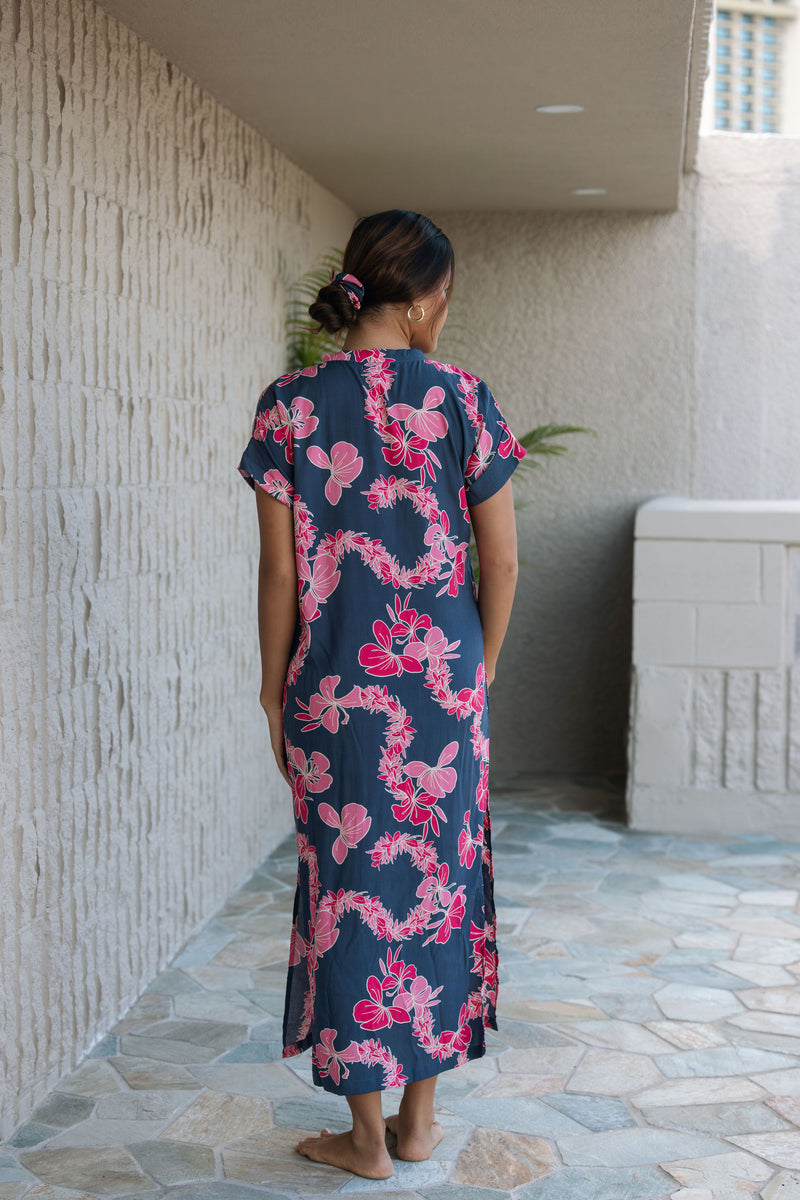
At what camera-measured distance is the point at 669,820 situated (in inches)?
178

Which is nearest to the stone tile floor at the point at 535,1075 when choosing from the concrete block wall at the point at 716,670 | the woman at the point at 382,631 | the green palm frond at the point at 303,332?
the woman at the point at 382,631

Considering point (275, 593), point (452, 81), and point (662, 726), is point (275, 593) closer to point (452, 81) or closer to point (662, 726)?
point (452, 81)

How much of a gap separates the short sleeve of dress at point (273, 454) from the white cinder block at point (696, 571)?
99.2 inches

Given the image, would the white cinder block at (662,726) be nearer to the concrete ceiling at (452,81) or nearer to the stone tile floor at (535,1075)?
the stone tile floor at (535,1075)

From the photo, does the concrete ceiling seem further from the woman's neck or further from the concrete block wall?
the concrete block wall

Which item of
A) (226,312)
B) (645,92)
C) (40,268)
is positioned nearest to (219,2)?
(40,268)

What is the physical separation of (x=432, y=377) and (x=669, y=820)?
2864 millimetres

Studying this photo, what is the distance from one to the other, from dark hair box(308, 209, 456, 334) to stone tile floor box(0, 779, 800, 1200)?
151cm

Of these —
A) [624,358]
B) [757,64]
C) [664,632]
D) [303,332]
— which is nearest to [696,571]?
[664,632]

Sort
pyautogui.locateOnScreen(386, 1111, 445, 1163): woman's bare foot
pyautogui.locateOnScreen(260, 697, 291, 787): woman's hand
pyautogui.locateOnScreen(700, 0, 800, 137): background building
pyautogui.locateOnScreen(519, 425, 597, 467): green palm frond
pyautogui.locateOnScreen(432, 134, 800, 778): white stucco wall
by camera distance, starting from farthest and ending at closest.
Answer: pyautogui.locateOnScreen(700, 0, 800, 137): background building < pyautogui.locateOnScreen(432, 134, 800, 778): white stucco wall < pyautogui.locateOnScreen(519, 425, 597, 467): green palm frond < pyautogui.locateOnScreen(386, 1111, 445, 1163): woman's bare foot < pyautogui.locateOnScreen(260, 697, 291, 787): woman's hand

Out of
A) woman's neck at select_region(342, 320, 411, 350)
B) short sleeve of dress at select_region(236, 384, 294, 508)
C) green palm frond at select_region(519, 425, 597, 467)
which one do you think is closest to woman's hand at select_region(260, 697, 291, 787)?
short sleeve of dress at select_region(236, 384, 294, 508)

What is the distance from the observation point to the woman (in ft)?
6.78

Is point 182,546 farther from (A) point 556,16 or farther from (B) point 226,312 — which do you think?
(A) point 556,16

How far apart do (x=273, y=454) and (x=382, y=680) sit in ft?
1.36
